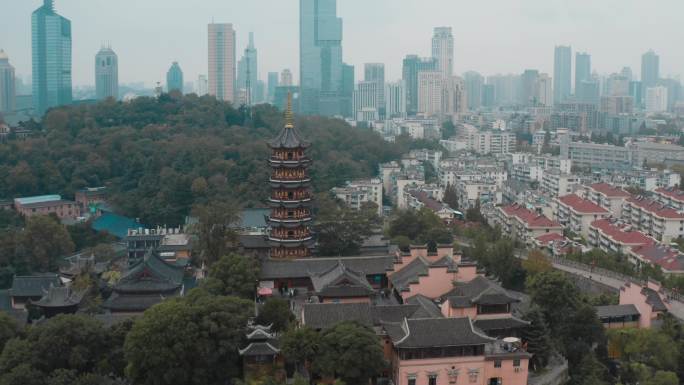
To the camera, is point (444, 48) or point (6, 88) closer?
point (6, 88)

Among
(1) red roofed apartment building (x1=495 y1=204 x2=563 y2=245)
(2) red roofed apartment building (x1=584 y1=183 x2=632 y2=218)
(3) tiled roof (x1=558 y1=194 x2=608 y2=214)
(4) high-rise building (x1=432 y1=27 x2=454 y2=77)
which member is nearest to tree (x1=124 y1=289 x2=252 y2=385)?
(1) red roofed apartment building (x1=495 y1=204 x2=563 y2=245)

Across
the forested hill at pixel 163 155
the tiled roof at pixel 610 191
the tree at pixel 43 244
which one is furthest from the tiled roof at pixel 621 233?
the tree at pixel 43 244

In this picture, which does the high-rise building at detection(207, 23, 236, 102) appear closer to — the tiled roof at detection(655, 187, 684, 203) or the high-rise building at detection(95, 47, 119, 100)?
the high-rise building at detection(95, 47, 119, 100)

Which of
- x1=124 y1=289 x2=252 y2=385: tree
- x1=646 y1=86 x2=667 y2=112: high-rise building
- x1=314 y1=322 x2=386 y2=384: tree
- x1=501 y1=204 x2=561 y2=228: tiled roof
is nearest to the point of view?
x1=314 y1=322 x2=386 y2=384: tree

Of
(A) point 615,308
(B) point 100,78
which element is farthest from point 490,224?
(B) point 100,78

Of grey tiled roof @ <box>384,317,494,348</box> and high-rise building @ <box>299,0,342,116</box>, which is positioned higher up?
high-rise building @ <box>299,0,342,116</box>

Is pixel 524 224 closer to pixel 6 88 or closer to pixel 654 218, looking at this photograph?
pixel 654 218

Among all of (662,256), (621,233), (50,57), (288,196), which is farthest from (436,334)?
(50,57)
